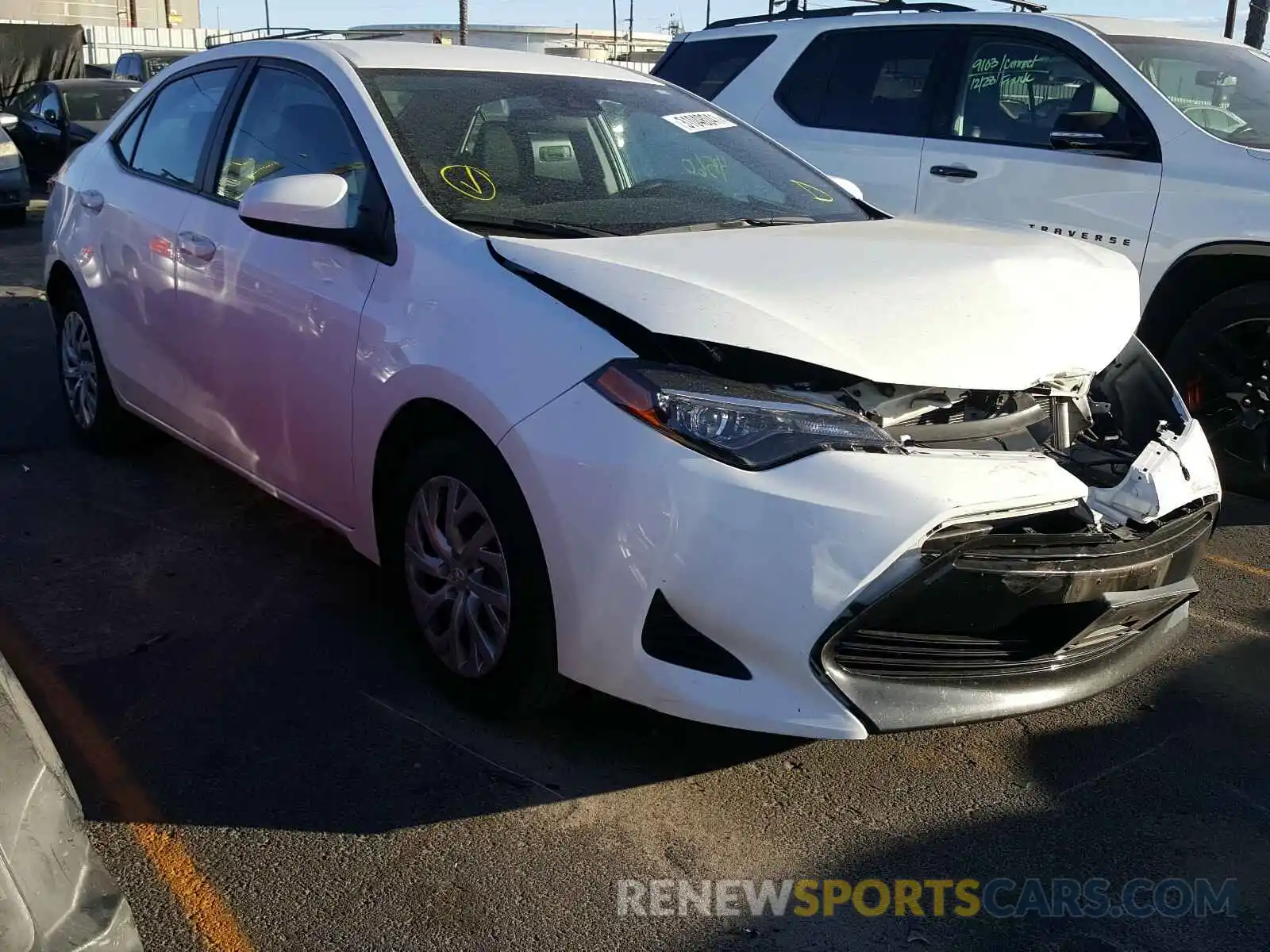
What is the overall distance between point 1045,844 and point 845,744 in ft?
1.94

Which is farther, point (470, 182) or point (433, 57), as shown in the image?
point (433, 57)

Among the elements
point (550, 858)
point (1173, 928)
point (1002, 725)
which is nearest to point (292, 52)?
point (550, 858)

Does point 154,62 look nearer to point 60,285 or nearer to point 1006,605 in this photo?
point 60,285

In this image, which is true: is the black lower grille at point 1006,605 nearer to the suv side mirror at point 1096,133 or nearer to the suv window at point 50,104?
the suv side mirror at point 1096,133

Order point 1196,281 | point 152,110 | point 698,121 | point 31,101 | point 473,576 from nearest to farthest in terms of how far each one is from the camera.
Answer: point 473,576
point 698,121
point 152,110
point 1196,281
point 31,101

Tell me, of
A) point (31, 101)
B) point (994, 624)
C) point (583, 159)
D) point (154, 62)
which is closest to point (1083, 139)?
point (583, 159)


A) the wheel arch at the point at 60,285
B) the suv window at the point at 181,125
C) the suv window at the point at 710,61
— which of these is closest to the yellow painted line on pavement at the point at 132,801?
the suv window at the point at 181,125

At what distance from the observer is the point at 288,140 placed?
13.2 feet

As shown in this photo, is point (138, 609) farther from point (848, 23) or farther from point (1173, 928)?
point (848, 23)

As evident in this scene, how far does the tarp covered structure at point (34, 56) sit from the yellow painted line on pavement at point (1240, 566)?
2452 cm

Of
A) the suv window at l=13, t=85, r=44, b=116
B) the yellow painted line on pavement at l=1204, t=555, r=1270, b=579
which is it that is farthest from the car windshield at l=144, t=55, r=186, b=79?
the yellow painted line on pavement at l=1204, t=555, r=1270, b=579

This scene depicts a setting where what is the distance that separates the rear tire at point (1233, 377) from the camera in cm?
498

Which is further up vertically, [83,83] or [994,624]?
[83,83]

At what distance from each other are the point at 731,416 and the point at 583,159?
158 centimetres
